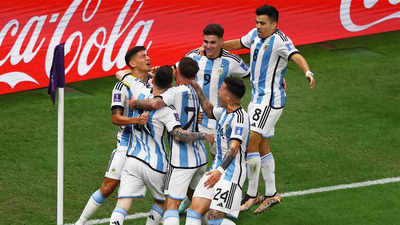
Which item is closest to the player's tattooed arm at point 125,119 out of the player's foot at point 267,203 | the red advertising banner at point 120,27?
the player's foot at point 267,203

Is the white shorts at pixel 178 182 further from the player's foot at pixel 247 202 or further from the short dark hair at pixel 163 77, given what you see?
the player's foot at pixel 247 202

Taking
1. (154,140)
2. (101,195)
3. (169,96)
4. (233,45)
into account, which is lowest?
(101,195)

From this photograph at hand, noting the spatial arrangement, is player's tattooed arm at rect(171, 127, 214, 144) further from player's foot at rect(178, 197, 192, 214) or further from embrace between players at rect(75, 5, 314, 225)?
player's foot at rect(178, 197, 192, 214)

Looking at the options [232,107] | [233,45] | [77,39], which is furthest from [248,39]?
[77,39]

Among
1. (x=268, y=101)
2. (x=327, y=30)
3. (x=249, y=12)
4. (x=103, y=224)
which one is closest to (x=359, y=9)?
(x=327, y=30)

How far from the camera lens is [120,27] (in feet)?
45.3

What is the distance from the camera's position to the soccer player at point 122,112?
27.6ft

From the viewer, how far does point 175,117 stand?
26.7 feet

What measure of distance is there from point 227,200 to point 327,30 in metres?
8.47

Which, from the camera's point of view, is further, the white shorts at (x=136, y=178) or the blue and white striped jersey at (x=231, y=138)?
the white shorts at (x=136, y=178)

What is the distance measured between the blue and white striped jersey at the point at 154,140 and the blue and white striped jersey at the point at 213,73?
1.50 m

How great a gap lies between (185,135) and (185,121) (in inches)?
12.6

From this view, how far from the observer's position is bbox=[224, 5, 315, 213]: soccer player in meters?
9.56

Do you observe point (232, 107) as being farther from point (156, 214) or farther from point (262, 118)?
point (262, 118)
